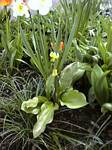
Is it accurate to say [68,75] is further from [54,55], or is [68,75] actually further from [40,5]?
[40,5]

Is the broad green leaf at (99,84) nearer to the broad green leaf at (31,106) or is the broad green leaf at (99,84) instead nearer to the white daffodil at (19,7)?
the broad green leaf at (31,106)

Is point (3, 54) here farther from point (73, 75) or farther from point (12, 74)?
point (73, 75)

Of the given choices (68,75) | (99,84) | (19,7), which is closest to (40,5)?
(19,7)

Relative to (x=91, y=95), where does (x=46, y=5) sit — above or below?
above

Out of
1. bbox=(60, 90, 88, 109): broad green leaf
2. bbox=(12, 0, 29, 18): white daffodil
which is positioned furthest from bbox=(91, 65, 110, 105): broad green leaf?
bbox=(12, 0, 29, 18): white daffodil

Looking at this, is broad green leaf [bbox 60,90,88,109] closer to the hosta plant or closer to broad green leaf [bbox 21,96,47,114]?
the hosta plant

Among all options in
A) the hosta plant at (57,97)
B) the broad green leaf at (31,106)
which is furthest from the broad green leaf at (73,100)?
the broad green leaf at (31,106)

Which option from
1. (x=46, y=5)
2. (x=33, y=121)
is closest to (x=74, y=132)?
(x=33, y=121)
